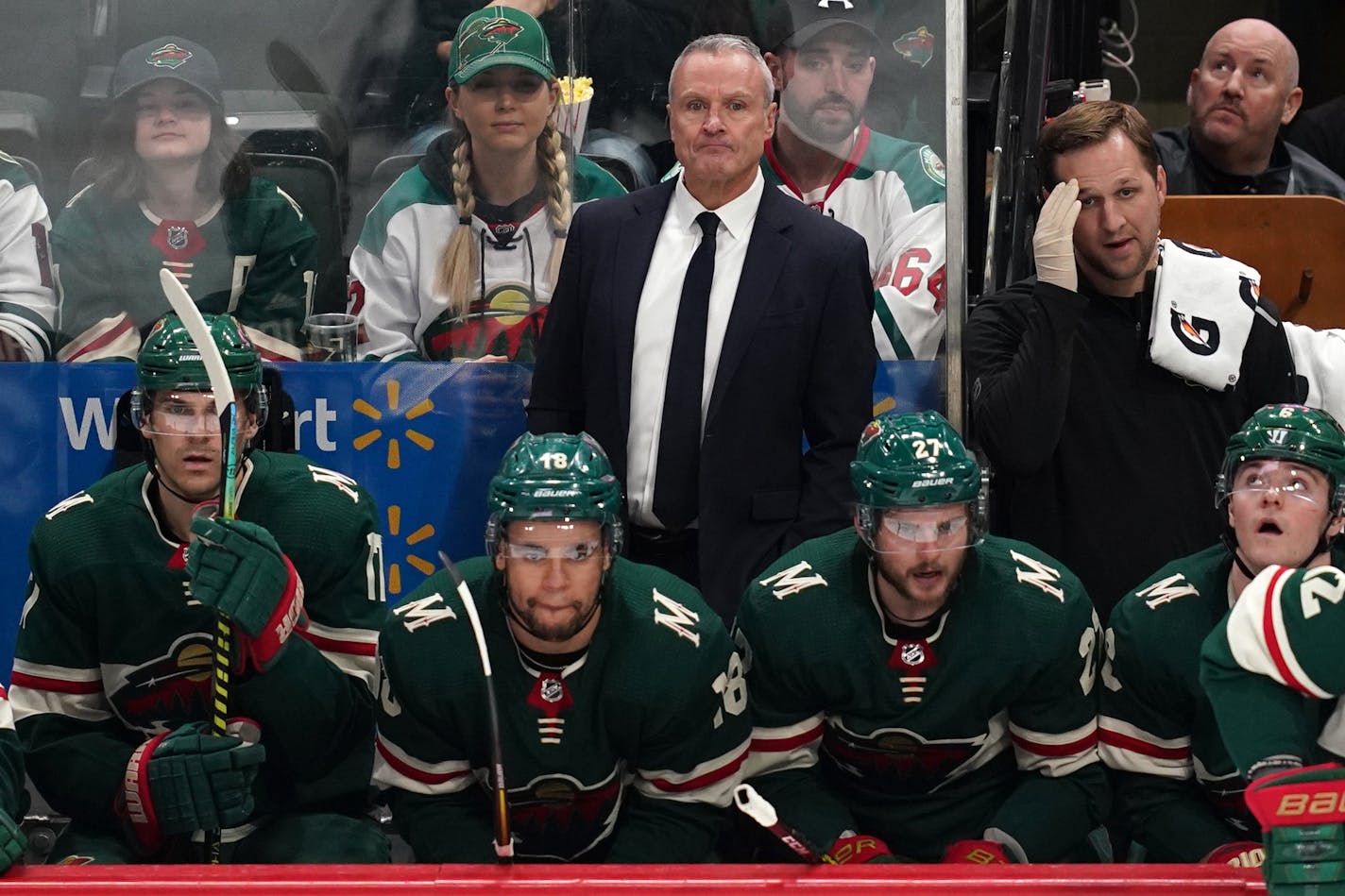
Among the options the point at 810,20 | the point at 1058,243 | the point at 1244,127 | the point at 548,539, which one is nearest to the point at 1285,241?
the point at 1244,127

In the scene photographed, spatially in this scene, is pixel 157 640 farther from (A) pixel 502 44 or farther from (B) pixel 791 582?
(A) pixel 502 44

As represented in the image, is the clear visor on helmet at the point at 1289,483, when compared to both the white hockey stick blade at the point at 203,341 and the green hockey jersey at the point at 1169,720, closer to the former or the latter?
the green hockey jersey at the point at 1169,720

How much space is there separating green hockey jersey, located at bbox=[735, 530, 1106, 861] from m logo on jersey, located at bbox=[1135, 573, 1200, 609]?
0.12 m

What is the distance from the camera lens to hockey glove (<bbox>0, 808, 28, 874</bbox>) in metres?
2.65

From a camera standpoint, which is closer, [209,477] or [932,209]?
[209,477]

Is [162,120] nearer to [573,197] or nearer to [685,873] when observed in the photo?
[573,197]

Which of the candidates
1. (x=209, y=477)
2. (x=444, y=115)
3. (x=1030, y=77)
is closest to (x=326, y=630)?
(x=209, y=477)

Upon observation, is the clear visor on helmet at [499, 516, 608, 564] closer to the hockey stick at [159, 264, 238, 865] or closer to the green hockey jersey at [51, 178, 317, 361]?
the hockey stick at [159, 264, 238, 865]

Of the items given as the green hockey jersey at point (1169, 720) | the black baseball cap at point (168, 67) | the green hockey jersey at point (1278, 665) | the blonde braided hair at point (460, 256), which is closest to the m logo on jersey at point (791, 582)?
the green hockey jersey at point (1169, 720)

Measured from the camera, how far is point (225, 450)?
344 cm

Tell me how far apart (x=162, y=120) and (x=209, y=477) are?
134cm

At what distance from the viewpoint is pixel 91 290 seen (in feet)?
14.9

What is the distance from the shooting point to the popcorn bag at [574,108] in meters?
4.54

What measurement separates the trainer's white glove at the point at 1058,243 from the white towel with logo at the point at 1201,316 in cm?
21
